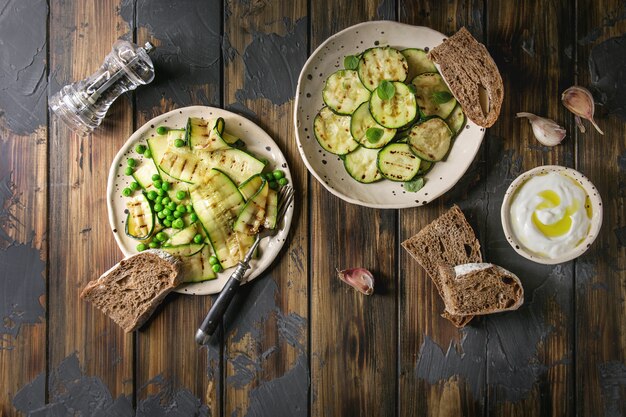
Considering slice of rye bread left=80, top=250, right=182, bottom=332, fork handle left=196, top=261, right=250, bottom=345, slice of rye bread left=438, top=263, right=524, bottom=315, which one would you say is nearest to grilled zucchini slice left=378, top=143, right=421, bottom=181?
slice of rye bread left=438, top=263, right=524, bottom=315

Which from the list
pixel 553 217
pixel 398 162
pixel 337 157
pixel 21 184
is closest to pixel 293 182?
pixel 337 157

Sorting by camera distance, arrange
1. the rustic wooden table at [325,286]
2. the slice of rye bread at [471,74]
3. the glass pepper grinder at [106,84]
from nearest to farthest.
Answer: the slice of rye bread at [471,74] < the glass pepper grinder at [106,84] < the rustic wooden table at [325,286]

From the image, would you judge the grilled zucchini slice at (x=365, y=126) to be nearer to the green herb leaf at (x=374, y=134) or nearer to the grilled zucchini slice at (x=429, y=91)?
the green herb leaf at (x=374, y=134)

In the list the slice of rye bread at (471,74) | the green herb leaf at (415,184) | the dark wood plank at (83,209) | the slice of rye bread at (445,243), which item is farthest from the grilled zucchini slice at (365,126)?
the dark wood plank at (83,209)

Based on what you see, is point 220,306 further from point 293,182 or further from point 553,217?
point 553,217

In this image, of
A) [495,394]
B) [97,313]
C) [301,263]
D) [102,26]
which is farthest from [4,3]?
[495,394]

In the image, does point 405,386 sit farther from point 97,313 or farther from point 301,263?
point 97,313
